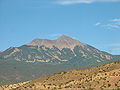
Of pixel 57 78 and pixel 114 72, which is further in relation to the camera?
pixel 57 78

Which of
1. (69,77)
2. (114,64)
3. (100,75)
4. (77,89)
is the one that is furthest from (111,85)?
(114,64)

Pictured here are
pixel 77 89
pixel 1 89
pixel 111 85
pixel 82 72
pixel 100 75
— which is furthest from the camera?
pixel 82 72

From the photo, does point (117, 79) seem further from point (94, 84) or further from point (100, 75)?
point (100, 75)

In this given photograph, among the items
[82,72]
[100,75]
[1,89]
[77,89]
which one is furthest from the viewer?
[82,72]

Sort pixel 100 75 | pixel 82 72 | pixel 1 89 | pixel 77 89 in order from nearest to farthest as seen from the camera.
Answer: pixel 77 89 < pixel 100 75 < pixel 1 89 < pixel 82 72

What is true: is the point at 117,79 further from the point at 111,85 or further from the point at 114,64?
the point at 114,64

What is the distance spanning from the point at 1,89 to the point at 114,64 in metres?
35.7

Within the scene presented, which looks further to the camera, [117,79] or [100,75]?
[100,75]

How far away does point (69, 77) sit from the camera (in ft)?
304

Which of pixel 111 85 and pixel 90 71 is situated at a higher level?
pixel 111 85

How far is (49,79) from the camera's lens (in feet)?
311

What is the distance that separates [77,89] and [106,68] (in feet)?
131

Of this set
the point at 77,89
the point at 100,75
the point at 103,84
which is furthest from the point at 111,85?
the point at 100,75

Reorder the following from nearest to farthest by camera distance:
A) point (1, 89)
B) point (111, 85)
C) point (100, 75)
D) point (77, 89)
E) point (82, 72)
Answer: point (77, 89), point (111, 85), point (100, 75), point (1, 89), point (82, 72)
